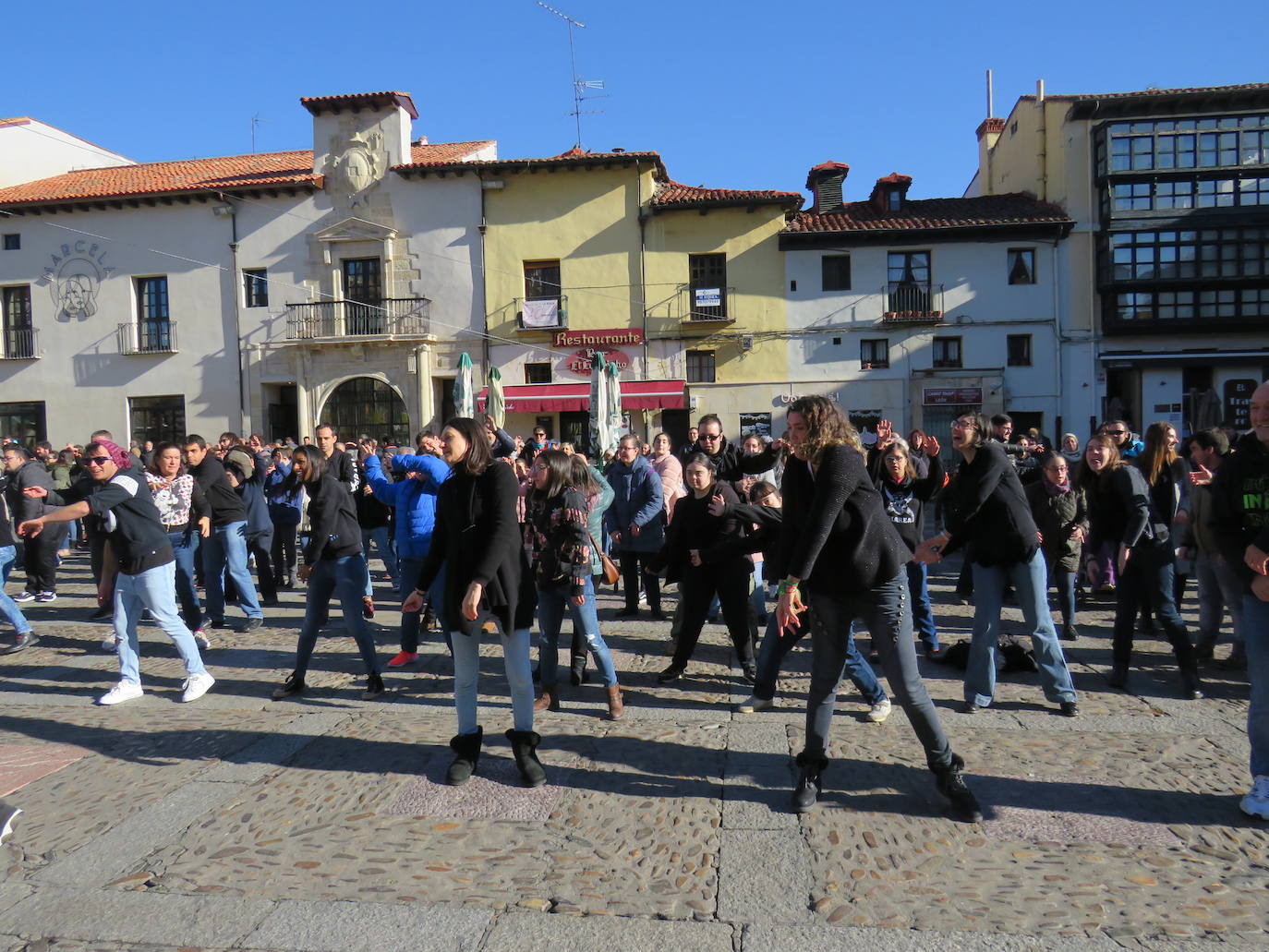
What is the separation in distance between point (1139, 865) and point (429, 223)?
24600 millimetres

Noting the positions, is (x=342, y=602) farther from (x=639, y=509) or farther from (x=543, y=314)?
(x=543, y=314)

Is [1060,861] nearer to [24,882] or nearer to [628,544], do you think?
[24,882]

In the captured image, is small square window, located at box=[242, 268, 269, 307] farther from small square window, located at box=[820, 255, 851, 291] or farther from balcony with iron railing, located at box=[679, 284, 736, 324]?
small square window, located at box=[820, 255, 851, 291]

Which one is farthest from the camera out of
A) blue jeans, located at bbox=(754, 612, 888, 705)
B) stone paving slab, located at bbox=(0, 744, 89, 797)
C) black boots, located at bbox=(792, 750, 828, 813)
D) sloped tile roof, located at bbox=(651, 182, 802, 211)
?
sloped tile roof, located at bbox=(651, 182, 802, 211)

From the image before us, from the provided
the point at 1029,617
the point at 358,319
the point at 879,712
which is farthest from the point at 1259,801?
the point at 358,319

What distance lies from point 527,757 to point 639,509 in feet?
12.8

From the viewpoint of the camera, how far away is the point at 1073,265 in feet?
78.3

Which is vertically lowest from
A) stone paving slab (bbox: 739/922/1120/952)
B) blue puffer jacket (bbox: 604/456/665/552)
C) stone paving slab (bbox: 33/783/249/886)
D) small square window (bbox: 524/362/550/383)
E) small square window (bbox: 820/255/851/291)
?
stone paving slab (bbox: 739/922/1120/952)

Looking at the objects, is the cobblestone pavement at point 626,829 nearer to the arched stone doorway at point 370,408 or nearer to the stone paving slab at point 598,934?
the stone paving slab at point 598,934

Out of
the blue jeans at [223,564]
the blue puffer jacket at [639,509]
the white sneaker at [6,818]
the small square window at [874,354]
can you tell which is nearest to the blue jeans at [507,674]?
the white sneaker at [6,818]

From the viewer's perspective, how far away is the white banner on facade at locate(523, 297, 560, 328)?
80.2ft

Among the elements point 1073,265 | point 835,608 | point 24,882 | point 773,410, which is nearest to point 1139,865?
point 835,608

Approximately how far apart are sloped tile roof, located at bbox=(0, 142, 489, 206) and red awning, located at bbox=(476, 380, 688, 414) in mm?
7945

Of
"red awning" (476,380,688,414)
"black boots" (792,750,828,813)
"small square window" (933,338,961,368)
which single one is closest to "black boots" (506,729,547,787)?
"black boots" (792,750,828,813)
